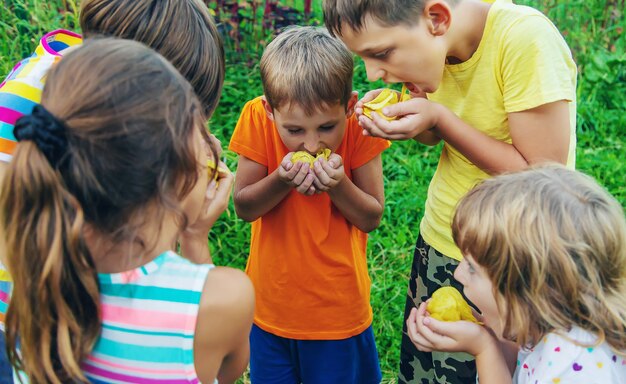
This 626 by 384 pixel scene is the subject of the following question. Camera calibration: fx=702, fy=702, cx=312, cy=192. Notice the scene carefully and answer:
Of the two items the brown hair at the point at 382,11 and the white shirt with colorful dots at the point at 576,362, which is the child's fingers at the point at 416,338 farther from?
the brown hair at the point at 382,11

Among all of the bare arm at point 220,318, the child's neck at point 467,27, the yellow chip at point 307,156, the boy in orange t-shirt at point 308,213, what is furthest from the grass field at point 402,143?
the bare arm at point 220,318

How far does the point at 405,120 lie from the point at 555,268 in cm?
70

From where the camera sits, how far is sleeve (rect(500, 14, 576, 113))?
1.92 meters

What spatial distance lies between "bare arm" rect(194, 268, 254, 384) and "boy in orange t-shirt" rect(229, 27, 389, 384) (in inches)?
28.5

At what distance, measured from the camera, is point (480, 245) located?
5.52 ft

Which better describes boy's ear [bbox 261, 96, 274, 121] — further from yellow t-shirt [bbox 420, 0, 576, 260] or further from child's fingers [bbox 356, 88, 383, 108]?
yellow t-shirt [bbox 420, 0, 576, 260]

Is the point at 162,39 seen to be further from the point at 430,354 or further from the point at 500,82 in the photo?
the point at 430,354

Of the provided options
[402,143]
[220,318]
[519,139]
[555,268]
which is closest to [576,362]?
[555,268]

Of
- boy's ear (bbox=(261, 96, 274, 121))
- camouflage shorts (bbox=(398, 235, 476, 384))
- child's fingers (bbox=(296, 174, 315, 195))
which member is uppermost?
boy's ear (bbox=(261, 96, 274, 121))

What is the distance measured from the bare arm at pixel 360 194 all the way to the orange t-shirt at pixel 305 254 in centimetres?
4

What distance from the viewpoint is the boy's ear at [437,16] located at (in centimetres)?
199

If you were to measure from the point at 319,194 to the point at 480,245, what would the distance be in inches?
33.6

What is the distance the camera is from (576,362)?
1569mm

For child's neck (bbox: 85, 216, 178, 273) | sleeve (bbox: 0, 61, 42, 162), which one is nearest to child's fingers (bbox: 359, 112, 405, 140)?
child's neck (bbox: 85, 216, 178, 273)
